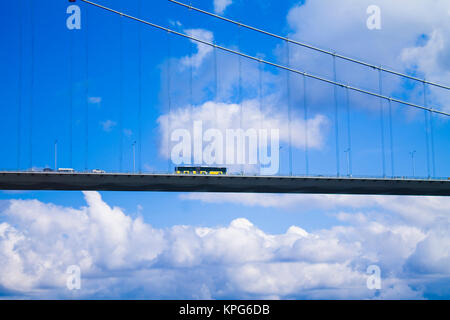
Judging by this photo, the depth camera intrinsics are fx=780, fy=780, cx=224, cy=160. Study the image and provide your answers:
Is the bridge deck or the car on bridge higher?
the car on bridge

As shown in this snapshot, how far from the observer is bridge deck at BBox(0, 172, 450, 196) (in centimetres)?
7800

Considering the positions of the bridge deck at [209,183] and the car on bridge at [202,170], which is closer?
the bridge deck at [209,183]

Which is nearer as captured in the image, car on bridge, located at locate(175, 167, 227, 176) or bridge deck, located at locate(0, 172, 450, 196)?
bridge deck, located at locate(0, 172, 450, 196)

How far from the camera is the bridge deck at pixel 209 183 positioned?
78.0 meters

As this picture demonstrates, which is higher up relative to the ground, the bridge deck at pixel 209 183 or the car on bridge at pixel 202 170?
the car on bridge at pixel 202 170

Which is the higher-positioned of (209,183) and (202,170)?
(202,170)

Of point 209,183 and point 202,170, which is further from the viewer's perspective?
point 202,170

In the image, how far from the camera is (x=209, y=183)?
79688 millimetres
